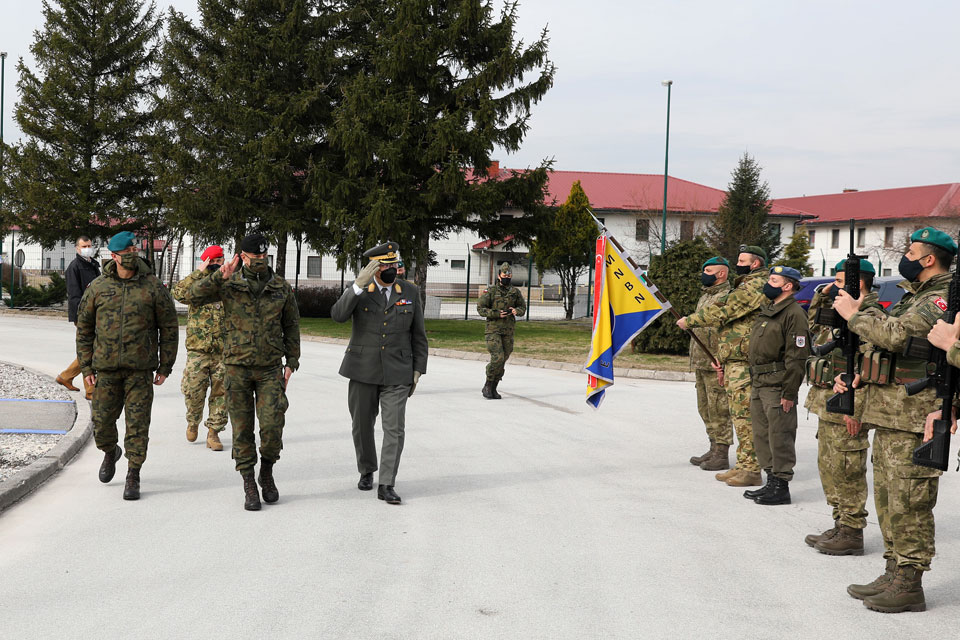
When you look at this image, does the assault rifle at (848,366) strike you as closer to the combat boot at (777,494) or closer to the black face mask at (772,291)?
the black face mask at (772,291)

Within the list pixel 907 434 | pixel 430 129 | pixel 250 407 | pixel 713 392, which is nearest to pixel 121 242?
pixel 250 407

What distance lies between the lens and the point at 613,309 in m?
9.19

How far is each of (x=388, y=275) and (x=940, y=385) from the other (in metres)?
4.14

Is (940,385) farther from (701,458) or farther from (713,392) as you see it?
(701,458)

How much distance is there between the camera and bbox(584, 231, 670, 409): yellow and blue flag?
902 cm

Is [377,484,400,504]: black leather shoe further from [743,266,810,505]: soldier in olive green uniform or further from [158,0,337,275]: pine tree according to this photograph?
[158,0,337,275]: pine tree

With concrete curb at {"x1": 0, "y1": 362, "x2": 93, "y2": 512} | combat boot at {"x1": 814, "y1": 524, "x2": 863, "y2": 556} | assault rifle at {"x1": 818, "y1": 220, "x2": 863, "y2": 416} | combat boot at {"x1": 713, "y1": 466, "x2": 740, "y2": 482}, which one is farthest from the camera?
combat boot at {"x1": 713, "y1": 466, "x2": 740, "y2": 482}

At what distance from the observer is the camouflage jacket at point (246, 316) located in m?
6.69

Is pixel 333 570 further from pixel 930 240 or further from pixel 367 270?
pixel 930 240

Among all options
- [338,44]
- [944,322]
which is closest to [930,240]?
[944,322]

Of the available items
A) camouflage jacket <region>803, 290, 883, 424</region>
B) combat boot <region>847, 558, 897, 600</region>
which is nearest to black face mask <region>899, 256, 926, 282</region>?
camouflage jacket <region>803, 290, 883, 424</region>

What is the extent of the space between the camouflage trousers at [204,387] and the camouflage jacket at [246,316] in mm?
2344

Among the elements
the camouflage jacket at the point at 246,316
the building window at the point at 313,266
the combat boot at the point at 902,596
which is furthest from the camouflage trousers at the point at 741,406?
the building window at the point at 313,266

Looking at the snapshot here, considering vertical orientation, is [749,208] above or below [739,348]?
above
